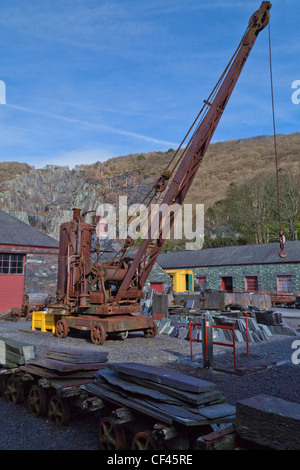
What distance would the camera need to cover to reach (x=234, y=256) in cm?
3070

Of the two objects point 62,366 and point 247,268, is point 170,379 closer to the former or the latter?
point 62,366

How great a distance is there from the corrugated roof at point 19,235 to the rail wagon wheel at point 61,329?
939cm

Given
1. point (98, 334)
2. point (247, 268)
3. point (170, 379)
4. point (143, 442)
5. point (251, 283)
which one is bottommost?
point (98, 334)

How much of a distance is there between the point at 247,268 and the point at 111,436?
26.0 metres

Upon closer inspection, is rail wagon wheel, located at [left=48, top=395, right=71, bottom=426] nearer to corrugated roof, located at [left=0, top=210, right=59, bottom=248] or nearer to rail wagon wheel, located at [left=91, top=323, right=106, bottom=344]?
rail wagon wheel, located at [left=91, top=323, right=106, bottom=344]

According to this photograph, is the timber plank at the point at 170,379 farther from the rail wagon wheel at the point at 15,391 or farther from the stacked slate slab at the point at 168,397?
the rail wagon wheel at the point at 15,391

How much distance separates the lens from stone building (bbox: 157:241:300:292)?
2662cm

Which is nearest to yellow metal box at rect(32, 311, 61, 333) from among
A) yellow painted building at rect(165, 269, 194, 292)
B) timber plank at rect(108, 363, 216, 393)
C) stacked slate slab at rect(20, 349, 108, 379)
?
stacked slate slab at rect(20, 349, 108, 379)

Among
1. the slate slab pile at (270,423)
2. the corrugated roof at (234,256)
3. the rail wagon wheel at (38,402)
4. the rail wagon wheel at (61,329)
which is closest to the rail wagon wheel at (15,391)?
the rail wagon wheel at (38,402)

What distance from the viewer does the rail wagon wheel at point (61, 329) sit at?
40.8 ft

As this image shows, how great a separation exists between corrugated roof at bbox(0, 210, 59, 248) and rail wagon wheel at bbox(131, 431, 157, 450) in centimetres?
1839

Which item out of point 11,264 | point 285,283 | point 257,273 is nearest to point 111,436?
point 11,264

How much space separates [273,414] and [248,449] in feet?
1.89
